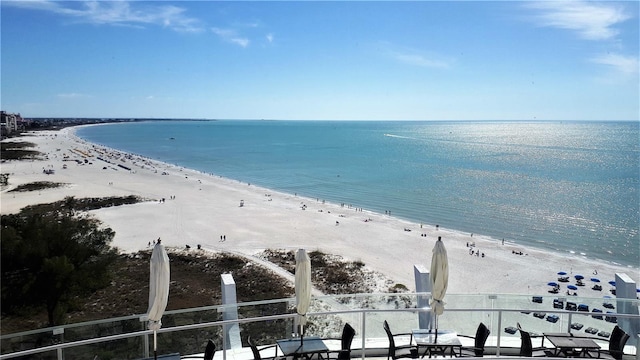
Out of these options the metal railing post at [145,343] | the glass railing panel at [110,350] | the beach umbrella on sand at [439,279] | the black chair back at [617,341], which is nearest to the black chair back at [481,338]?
the beach umbrella on sand at [439,279]

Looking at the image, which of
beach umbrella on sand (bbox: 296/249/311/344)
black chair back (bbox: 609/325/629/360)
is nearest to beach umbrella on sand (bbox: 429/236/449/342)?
beach umbrella on sand (bbox: 296/249/311/344)

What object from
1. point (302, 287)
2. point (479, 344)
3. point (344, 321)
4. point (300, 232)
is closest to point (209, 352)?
point (302, 287)

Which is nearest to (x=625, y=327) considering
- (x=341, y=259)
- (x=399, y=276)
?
(x=399, y=276)

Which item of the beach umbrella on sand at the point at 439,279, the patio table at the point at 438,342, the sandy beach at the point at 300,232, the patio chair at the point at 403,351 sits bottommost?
the sandy beach at the point at 300,232

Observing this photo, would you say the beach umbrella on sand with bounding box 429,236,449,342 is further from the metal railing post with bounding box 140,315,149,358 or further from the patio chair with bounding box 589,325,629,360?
the metal railing post with bounding box 140,315,149,358

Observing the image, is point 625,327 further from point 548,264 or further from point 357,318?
point 548,264

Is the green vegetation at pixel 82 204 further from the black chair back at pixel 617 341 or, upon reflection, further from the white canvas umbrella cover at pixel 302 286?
the black chair back at pixel 617 341
